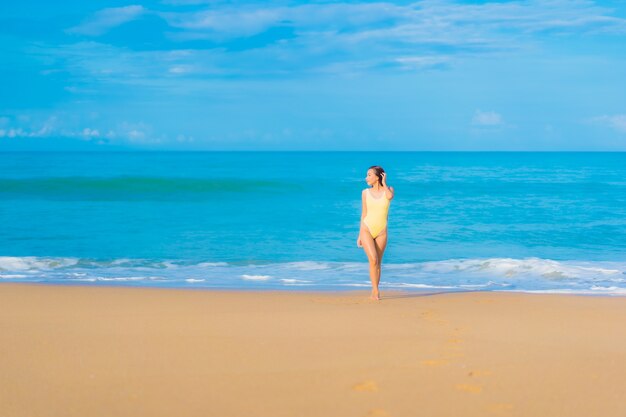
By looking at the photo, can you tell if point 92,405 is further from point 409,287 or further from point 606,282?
point 606,282

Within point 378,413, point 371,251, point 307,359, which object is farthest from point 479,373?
point 371,251

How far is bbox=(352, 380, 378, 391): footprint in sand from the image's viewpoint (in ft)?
14.3

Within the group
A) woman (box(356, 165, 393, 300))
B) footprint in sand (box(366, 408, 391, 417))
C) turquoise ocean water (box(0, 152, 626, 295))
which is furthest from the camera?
turquoise ocean water (box(0, 152, 626, 295))

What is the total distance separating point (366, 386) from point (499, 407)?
843mm

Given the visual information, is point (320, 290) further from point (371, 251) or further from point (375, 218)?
point (375, 218)

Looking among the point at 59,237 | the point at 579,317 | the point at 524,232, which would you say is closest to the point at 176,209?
the point at 59,237

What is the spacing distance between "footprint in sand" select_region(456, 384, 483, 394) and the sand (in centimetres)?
1

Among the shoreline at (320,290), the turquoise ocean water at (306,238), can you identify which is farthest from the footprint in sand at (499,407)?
the turquoise ocean water at (306,238)

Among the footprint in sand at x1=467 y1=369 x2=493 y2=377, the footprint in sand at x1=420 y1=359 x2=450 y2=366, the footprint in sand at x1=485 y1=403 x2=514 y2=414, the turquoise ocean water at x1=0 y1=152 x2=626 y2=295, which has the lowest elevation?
the footprint in sand at x1=485 y1=403 x2=514 y2=414

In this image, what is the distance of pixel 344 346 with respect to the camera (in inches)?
211

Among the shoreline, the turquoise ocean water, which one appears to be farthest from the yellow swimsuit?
the turquoise ocean water

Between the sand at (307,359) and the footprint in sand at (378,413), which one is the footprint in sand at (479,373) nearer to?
the sand at (307,359)

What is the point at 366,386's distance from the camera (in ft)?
14.5

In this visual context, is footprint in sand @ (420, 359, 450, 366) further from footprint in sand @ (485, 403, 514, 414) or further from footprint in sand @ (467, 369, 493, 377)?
footprint in sand @ (485, 403, 514, 414)
